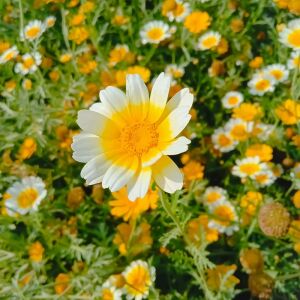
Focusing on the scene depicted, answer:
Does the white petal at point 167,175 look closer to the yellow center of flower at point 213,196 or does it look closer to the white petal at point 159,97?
the white petal at point 159,97

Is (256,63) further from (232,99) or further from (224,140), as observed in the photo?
(224,140)

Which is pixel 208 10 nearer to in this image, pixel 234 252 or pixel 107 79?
pixel 107 79

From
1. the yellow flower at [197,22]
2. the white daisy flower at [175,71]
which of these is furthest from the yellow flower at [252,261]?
the yellow flower at [197,22]

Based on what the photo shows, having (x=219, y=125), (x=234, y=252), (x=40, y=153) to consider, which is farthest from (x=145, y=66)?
(x=234, y=252)

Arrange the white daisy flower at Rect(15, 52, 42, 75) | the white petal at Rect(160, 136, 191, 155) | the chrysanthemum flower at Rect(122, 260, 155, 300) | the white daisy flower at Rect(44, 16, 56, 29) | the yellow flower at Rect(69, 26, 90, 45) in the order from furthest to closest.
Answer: the white daisy flower at Rect(44, 16, 56, 29), the yellow flower at Rect(69, 26, 90, 45), the white daisy flower at Rect(15, 52, 42, 75), the chrysanthemum flower at Rect(122, 260, 155, 300), the white petal at Rect(160, 136, 191, 155)

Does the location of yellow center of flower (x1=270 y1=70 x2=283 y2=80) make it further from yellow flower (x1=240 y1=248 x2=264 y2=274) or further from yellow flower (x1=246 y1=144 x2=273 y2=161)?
yellow flower (x1=240 y1=248 x2=264 y2=274)

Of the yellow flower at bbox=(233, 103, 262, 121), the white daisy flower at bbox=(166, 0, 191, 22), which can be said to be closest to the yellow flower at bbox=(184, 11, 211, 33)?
the white daisy flower at bbox=(166, 0, 191, 22)
